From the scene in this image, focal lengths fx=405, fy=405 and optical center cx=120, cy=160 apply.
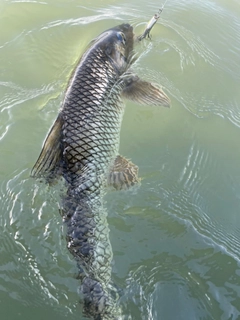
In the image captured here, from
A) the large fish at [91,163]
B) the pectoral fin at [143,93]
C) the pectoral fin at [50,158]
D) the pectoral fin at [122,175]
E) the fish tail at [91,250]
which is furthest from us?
the pectoral fin at [143,93]

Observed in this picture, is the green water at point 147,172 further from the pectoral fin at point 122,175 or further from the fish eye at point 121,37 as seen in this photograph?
the fish eye at point 121,37

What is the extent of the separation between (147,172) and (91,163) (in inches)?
33.2

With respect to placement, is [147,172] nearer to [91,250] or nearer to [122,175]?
[122,175]

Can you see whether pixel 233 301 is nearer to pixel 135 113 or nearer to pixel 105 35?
pixel 135 113

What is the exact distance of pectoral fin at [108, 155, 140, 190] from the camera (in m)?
2.93

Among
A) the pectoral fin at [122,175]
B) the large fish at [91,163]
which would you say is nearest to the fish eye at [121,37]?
the large fish at [91,163]

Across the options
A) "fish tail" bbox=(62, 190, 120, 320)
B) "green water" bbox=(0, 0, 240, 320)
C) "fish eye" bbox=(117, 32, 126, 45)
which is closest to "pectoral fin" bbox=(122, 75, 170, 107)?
"fish eye" bbox=(117, 32, 126, 45)

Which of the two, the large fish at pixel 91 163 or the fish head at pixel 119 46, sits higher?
the fish head at pixel 119 46

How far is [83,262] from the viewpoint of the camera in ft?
8.27

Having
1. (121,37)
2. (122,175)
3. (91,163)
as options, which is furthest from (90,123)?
(121,37)

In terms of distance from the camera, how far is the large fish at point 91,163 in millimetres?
2500

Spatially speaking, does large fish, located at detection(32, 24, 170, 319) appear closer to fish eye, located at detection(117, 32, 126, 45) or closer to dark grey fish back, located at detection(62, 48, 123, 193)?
dark grey fish back, located at detection(62, 48, 123, 193)

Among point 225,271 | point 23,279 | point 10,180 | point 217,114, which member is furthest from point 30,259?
point 217,114

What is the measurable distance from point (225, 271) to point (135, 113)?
176 cm
